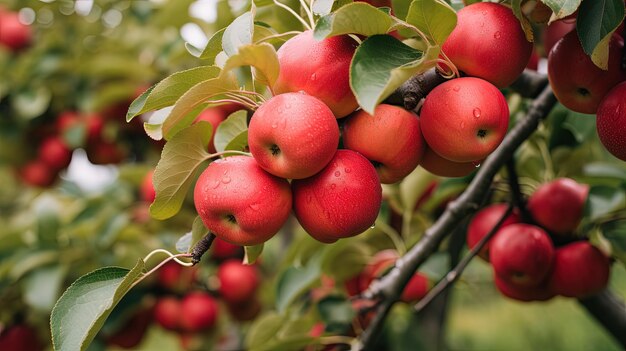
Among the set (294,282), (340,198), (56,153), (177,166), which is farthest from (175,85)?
(56,153)

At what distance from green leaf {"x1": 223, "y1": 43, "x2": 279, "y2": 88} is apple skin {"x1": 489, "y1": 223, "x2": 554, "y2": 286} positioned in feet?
1.54

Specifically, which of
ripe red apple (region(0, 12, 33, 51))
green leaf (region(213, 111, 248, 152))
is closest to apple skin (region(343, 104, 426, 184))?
green leaf (region(213, 111, 248, 152))

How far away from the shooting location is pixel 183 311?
153cm

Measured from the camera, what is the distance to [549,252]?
881 millimetres

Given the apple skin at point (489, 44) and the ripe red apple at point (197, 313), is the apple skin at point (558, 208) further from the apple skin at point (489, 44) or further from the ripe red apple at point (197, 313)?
the ripe red apple at point (197, 313)

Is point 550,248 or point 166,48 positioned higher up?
point 550,248

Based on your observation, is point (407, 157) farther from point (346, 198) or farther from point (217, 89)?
point (217, 89)

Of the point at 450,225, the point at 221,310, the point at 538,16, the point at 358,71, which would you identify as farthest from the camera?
the point at 221,310

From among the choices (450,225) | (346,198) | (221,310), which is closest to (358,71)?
(346,198)

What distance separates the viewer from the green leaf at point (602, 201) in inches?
36.2

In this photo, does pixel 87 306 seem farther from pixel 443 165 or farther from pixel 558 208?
pixel 558 208

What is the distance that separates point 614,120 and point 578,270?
355mm

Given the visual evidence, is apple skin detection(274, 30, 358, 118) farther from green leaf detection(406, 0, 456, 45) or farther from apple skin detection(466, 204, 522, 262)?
apple skin detection(466, 204, 522, 262)

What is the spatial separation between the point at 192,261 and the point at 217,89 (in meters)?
0.16
